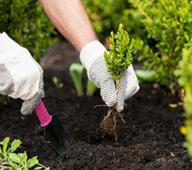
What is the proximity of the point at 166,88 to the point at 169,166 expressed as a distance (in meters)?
1.46

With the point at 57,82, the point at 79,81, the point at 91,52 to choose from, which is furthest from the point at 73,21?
the point at 57,82

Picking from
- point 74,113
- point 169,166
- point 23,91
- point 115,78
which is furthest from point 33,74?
point 74,113

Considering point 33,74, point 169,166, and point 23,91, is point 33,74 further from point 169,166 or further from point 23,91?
point 169,166

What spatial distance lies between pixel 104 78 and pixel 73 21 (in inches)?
13.3

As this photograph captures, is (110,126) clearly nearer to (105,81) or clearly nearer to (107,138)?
(107,138)

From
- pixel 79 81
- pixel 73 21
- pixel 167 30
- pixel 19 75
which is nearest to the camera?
pixel 19 75

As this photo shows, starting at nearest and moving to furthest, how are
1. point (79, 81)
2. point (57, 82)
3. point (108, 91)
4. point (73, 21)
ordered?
point (108, 91), point (73, 21), point (79, 81), point (57, 82)

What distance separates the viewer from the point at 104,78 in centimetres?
241

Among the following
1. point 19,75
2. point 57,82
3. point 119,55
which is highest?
point 19,75

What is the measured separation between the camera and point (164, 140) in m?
2.69

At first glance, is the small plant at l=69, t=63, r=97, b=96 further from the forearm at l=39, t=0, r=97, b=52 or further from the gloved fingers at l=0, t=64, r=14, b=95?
the gloved fingers at l=0, t=64, r=14, b=95

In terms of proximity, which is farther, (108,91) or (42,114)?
(42,114)

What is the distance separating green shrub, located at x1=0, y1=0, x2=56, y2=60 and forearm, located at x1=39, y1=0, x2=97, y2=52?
571 millimetres

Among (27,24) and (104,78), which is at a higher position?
(27,24)
